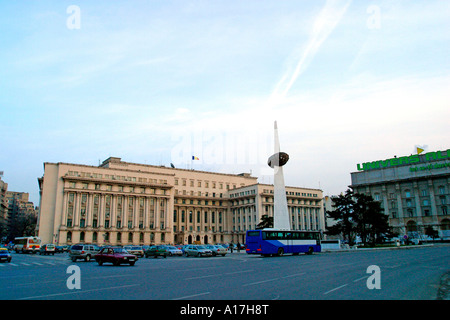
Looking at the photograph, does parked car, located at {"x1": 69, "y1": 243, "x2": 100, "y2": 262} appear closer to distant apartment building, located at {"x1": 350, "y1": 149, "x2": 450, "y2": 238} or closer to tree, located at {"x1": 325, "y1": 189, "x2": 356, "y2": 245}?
tree, located at {"x1": 325, "y1": 189, "x2": 356, "y2": 245}

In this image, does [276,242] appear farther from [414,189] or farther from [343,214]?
[414,189]

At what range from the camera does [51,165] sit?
78438mm

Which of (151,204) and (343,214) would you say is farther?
(151,204)

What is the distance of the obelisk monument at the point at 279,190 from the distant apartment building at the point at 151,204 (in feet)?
150

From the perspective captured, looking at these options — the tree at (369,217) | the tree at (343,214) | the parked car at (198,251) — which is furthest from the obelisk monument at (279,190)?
the tree at (369,217)

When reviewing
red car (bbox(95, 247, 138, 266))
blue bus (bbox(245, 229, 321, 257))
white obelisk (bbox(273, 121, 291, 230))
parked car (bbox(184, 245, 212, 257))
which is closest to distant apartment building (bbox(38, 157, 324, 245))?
parked car (bbox(184, 245, 212, 257))

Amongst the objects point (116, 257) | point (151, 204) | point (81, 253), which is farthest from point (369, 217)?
point (151, 204)

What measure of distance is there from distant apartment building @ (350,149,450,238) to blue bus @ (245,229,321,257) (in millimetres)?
58424

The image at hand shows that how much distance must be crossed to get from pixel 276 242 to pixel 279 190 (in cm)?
885

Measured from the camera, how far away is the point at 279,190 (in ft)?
157

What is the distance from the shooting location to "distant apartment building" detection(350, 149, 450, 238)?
301ft

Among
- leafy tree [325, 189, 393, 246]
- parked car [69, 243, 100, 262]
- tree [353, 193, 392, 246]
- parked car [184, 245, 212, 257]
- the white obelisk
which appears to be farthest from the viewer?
leafy tree [325, 189, 393, 246]

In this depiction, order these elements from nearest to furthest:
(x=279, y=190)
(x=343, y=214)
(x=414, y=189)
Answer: (x=279, y=190) < (x=343, y=214) < (x=414, y=189)

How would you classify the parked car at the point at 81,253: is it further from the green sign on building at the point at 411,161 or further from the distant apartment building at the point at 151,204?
the green sign on building at the point at 411,161
